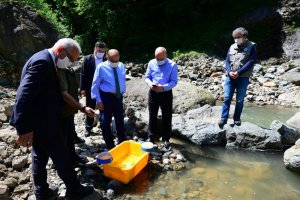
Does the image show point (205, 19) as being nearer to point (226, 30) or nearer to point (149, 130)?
point (226, 30)

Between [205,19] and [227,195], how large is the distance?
12.6 meters

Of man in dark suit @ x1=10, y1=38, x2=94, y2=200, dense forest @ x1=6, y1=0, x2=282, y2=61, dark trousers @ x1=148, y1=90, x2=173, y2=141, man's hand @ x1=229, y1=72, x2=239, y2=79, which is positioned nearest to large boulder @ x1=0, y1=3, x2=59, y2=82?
dark trousers @ x1=148, y1=90, x2=173, y2=141

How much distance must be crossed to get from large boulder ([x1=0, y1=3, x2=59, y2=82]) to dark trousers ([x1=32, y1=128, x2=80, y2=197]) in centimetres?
583

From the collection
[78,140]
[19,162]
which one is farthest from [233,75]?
[19,162]

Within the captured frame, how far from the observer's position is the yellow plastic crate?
502 cm

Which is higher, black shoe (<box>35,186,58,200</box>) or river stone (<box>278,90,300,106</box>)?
black shoe (<box>35,186,58,200</box>)

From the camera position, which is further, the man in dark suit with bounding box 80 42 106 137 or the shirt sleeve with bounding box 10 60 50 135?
the man in dark suit with bounding box 80 42 106 137

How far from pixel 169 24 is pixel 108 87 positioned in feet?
37.1

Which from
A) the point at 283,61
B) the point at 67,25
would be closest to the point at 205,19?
the point at 283,61

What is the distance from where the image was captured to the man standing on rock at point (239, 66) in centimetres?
663

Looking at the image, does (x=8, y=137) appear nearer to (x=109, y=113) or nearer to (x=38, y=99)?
(x=109, y=113)

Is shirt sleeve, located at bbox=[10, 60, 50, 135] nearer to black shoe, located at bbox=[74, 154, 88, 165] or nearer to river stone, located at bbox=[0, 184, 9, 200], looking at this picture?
river stone, located at bbox=[0, 184, 9, 200]

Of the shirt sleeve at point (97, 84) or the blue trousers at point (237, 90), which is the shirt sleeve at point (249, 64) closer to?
the blue trousers at point (237, 90)

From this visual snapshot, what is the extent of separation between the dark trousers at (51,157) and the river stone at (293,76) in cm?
919
